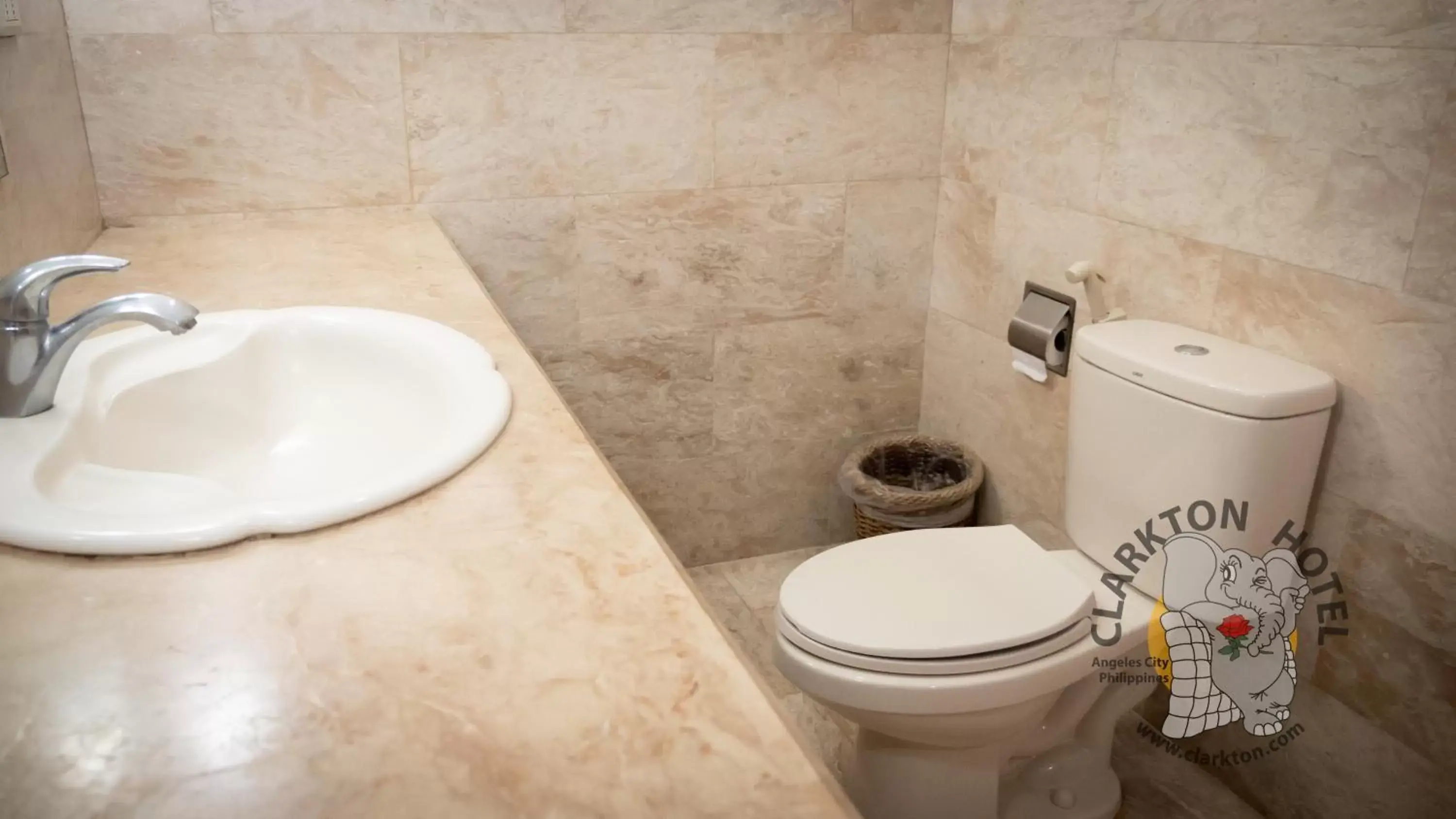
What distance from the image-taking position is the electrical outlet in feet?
4.44

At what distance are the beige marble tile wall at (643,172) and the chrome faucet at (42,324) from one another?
3.33 feet

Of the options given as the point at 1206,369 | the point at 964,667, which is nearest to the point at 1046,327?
the point at 1206,369

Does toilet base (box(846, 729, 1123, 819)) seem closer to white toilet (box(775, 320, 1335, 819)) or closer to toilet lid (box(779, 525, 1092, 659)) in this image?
white toilet (box(775, 320, 1335, 819))

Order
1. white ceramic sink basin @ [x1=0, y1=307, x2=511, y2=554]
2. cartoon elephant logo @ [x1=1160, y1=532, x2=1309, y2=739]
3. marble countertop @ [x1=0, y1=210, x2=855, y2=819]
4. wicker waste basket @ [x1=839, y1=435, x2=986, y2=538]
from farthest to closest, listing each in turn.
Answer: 1. wicker waste basket @ [x1=839, y1=435, x2=986, y2=538]
2. cartoon elephant logo @ [x1=1160, y1=532, x2=1309, y2=739]
3. white ceramic sink basin @ [x1=0, y1=307, x2=511, y2=554]
4. marble countertop @ [x1=0, y1=210, x2=855, y2=819]

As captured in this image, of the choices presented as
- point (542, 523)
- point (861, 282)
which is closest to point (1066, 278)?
point (861, 282)

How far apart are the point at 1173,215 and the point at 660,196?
1.02m

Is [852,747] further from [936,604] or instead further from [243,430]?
[243,430]

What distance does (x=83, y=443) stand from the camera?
0.97 m

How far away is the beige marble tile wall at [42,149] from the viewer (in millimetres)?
1356

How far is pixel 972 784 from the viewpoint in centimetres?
159

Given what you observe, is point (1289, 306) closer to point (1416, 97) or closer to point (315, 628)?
Answer: point (1416, 97)

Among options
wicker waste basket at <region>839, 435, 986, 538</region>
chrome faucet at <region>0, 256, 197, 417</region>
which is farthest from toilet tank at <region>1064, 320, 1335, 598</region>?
chrome faucet at <region>0, 256, 197, 417</region>

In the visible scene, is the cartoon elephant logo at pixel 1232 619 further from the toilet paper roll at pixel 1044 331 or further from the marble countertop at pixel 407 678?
the marble countertop at pixel 407 678

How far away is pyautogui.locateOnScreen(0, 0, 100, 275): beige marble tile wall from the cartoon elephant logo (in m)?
1.69
